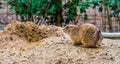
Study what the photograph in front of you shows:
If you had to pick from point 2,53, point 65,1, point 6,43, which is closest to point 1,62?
point 2,53

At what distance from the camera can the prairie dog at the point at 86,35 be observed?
2309 millimetres

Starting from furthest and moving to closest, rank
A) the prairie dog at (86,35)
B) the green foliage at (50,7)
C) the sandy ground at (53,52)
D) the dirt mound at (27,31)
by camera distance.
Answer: the green foliage at (50,7)
the dirt mound at (27,31)
the prairie dog at (86,35)
the sandy ground at (53,52)

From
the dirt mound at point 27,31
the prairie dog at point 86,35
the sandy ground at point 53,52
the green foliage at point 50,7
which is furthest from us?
the green foliage at point 50,7

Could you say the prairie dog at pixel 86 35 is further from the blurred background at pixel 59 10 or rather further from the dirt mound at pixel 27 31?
the blurred background at pixel 59 10

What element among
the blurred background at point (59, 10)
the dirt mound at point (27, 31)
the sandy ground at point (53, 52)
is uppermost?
the dirt mound at point (27, 31)

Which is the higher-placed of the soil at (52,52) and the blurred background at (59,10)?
the soil at (52,52)

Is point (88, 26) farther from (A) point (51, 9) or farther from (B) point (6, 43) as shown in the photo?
(A) point (51, 9)

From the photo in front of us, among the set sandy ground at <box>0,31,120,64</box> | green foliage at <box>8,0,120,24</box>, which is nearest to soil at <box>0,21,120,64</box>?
sandy ground at <box>0,31,120,64</box>

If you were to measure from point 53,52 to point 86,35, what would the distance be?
23cm

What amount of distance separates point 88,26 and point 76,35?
0.09 metres

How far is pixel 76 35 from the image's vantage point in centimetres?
235

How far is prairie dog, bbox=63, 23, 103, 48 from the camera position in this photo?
231 cm

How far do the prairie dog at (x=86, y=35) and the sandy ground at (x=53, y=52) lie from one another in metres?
0.04

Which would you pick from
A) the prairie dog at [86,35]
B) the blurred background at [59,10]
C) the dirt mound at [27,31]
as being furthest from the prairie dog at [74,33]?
the blurred background at [59,10]
